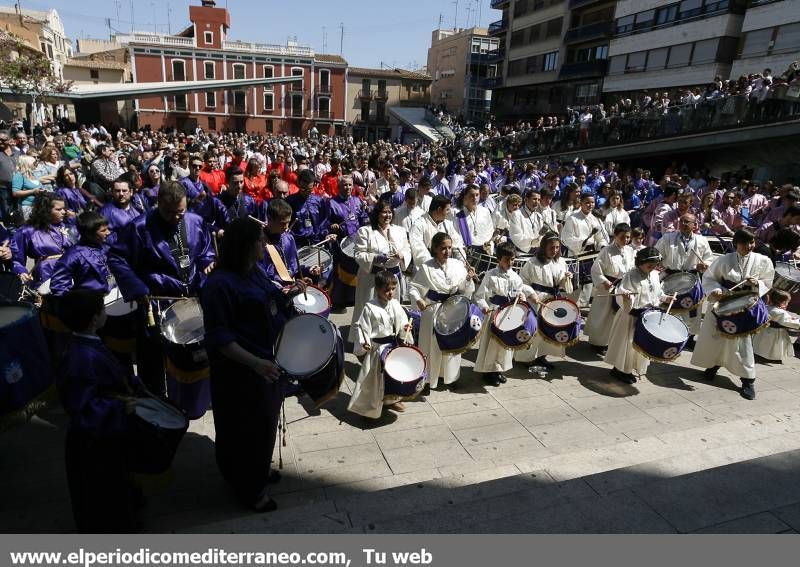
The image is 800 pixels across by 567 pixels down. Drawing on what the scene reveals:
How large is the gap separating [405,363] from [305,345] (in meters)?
1.49

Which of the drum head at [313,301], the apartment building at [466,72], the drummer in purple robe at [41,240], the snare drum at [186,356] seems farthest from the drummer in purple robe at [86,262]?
the apartment building at [466,72]

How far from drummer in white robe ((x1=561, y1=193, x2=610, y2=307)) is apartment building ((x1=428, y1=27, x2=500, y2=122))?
4319cm

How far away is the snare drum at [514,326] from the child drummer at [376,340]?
3.52 feet

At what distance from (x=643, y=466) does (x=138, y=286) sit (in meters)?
3.84

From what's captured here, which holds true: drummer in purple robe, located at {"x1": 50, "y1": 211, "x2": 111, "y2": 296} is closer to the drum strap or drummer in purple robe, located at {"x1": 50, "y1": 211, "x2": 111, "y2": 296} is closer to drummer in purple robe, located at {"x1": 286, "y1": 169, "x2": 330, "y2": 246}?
the drum strap

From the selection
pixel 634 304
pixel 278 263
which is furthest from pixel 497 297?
pixel 278 263

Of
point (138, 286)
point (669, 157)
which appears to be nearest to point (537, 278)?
point (138, 286)

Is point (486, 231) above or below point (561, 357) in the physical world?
above

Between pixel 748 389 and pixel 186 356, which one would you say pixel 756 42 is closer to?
pixel 748 389

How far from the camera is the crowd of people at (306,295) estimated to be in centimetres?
295

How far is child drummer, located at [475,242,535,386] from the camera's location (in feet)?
18.6

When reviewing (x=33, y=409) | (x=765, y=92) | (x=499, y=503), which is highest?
(x=765, y=92)

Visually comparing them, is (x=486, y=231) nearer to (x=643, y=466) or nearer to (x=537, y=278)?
(x=537, y=278)

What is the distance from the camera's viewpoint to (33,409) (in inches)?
122
